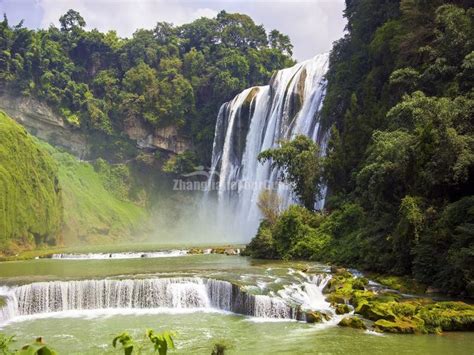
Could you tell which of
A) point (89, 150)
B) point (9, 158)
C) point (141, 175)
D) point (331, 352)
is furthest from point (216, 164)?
point (331, 352)

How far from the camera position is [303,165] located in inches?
1099

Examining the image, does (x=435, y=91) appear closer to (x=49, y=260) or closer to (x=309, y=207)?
(x=309, y=207)

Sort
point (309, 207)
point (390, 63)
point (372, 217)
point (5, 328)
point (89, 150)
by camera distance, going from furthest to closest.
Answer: point (89, 150)
point (309, 207)
point (390, 63)
point (372, 217)
point (5, 328)

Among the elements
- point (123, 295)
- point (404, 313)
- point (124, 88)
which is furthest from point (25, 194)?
point (404, 313)

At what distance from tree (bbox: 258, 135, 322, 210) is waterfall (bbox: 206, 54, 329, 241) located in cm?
350

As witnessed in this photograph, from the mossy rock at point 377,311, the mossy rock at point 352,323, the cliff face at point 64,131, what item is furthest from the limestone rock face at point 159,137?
the mossy rock at point 352,323

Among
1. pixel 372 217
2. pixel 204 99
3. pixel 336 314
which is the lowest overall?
pixel 336 314

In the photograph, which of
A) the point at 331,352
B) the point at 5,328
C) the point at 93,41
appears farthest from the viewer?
the point at 93,41

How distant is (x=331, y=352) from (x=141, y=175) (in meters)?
45.5

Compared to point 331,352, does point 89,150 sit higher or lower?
higher

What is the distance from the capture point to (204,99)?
5588 cm

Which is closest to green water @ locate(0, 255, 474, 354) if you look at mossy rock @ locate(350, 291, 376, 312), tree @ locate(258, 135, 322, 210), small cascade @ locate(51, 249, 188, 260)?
mossy rock @ locate(350, 291, 376, 312)

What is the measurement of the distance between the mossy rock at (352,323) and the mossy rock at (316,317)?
706 millimetres

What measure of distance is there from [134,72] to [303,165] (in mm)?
32698
